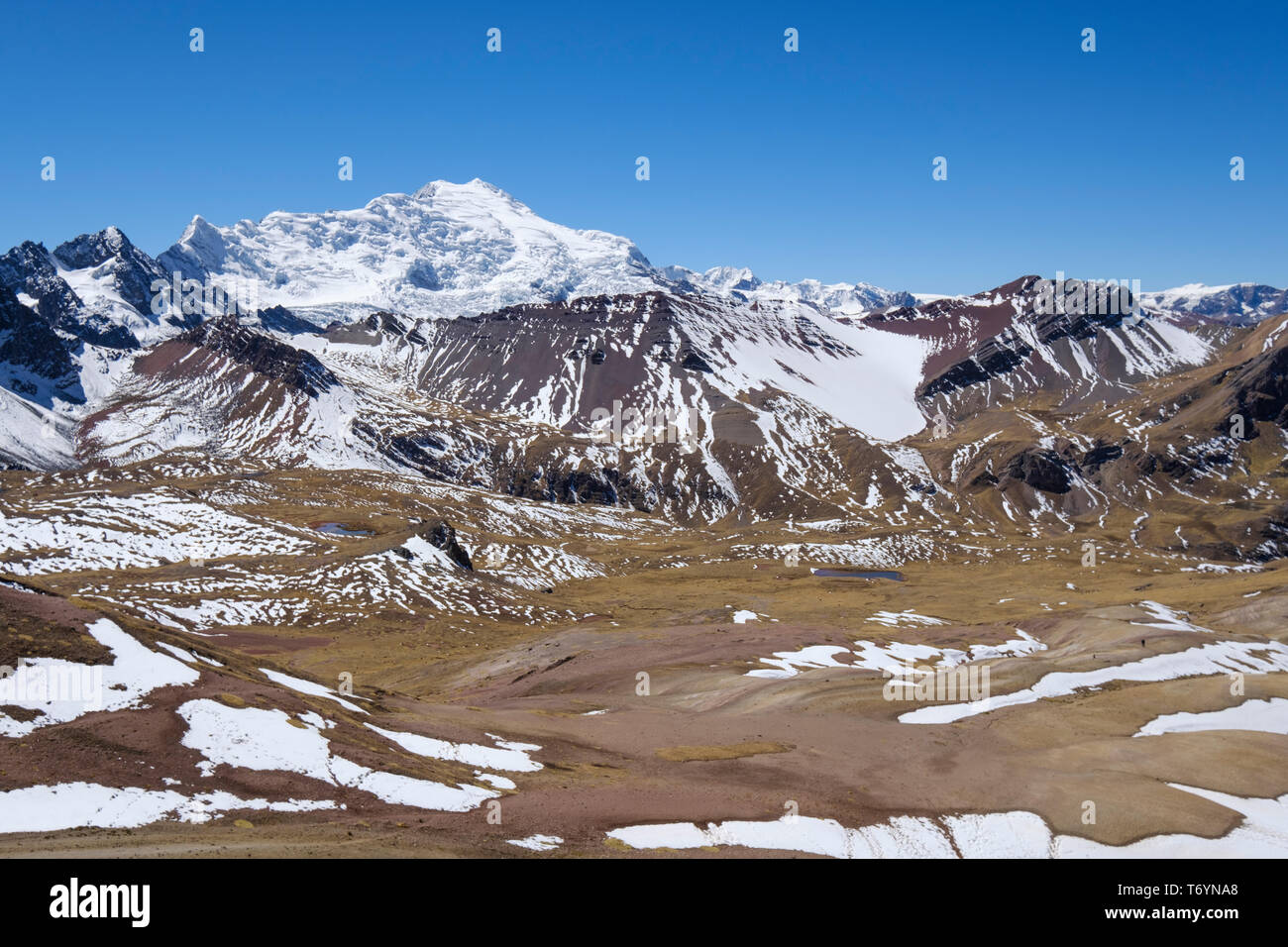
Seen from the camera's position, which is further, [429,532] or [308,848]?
[429,532]
